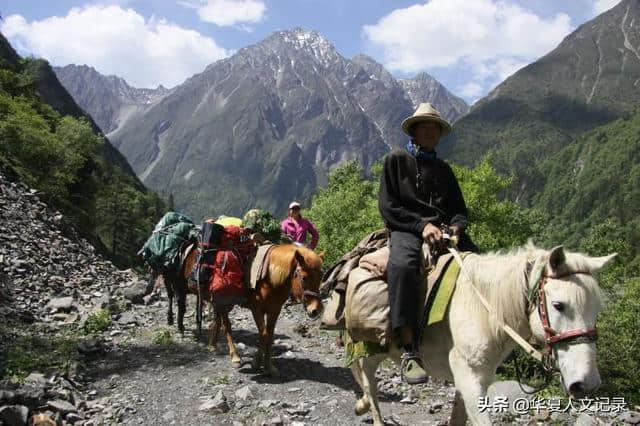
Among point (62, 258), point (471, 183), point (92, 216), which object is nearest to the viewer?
point (62, 258)

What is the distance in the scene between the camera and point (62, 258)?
16516 mm

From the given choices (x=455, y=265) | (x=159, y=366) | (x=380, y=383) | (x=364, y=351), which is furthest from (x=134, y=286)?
(x=455, y=265)

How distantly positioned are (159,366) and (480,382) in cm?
704

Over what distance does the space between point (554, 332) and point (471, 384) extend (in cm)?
96

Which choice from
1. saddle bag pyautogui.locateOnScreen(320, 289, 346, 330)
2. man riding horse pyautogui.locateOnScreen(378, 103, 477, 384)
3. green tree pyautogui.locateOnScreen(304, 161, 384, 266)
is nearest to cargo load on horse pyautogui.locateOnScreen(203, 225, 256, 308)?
saddle bag pyautogui.locateOnScreen(320, 289, 346, 330)

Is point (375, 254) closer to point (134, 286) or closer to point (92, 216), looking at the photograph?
point (134, 286)

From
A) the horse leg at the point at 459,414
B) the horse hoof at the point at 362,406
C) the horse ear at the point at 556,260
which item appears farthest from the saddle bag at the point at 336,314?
the horse ear at the point at 556,260

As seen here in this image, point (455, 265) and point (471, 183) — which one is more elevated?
point (471, 183)

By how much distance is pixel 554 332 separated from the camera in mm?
3516

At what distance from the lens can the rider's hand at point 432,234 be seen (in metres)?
4.66

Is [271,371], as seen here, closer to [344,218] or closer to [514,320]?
[514,320]

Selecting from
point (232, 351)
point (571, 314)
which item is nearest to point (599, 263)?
point (571, 314)

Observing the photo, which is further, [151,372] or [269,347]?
[151,372]

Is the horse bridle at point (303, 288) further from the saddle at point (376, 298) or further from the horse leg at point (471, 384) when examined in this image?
the horse leg at point (471, 384)
